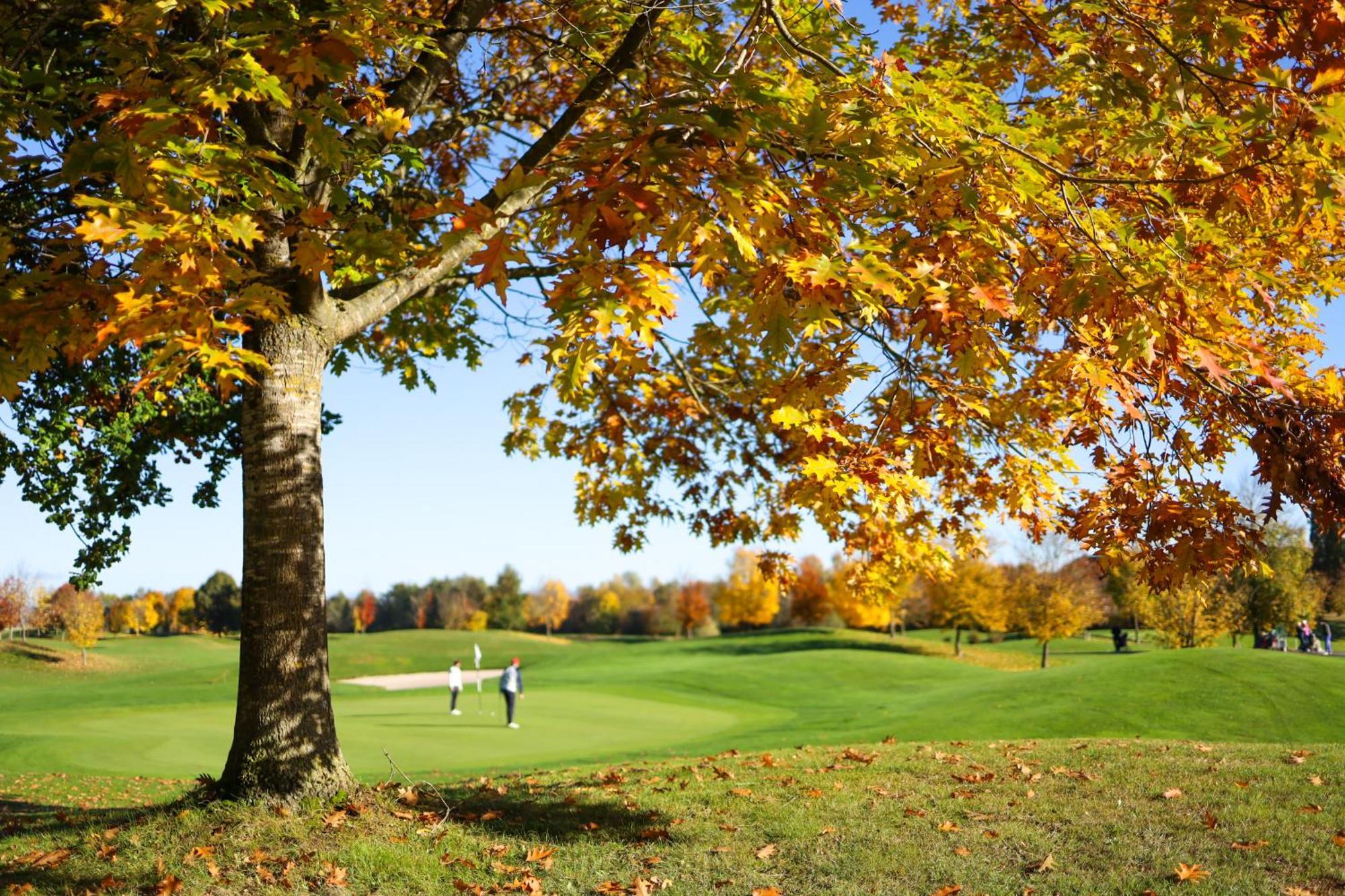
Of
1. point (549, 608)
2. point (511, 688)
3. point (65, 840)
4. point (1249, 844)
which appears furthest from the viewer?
point (549, 608)

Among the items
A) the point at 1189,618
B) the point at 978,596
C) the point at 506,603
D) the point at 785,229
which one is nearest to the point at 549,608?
the point at 506,603

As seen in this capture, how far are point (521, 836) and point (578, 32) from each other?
5.90 m

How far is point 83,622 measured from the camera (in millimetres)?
41469

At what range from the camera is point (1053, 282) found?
539cm

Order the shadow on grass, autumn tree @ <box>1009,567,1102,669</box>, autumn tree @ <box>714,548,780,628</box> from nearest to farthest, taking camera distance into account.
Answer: the shadow on grass, autumn tree @ <box>1009,567,1102,669</box>, autumn tree @ <box>714,548,780,628</box>

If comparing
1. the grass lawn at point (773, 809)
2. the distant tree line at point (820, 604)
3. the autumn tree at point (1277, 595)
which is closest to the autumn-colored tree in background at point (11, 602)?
the distant tree line at point (820, 604)

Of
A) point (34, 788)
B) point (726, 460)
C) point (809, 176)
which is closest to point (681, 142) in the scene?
point (809, 176)

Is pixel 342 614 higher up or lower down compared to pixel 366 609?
lower down

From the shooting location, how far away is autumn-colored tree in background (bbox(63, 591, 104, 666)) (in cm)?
4144

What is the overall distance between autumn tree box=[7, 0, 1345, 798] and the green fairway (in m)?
9.98

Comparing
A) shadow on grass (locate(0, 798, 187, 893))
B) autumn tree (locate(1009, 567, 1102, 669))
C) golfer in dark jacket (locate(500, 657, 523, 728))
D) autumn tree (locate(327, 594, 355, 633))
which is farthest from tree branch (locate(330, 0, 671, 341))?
autumn tree (locate(327, 594, 355, 633))

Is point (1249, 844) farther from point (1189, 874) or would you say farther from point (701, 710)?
point (701, 710)

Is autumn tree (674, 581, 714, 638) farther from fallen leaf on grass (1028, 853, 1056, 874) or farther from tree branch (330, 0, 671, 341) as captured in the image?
fallen leaf on grass (1028, 853, 1056, 874)

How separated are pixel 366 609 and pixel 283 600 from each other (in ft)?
337
